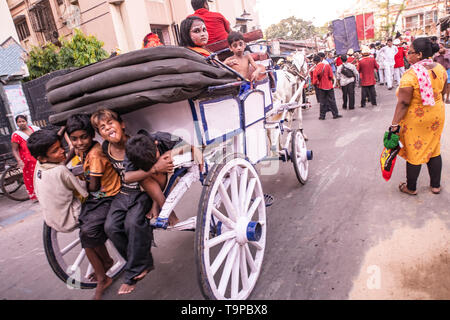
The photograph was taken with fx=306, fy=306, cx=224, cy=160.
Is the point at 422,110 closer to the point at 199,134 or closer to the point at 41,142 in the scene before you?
the point at 199,134

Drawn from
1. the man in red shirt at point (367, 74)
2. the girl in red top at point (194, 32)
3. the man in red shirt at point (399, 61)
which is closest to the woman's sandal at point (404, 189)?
the girl in red top at point (194, 32)

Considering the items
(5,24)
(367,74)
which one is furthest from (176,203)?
(367,74)

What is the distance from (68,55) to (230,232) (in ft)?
32.6

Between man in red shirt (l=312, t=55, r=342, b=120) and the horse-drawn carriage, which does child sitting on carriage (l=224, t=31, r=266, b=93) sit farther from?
man in red shirt (l=312, t=55, r=342, b=120)

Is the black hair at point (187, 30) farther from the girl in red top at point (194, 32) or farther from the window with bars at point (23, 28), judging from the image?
the window with bars at point (23, 28)

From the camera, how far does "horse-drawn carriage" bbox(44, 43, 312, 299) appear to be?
1907 mm

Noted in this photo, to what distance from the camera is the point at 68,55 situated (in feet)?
32.1

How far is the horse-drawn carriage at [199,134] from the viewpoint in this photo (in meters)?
1.91

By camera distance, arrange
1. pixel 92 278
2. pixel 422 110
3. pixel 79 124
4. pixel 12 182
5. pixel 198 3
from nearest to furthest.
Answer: pixel 79 124 → pixel 92 278 → pixel 422 110 → pixel 198 3 → pixel 12 182

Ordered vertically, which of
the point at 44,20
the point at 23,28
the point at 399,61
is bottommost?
the point at 399,61

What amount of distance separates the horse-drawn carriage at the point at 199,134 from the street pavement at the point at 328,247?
1.18 feet

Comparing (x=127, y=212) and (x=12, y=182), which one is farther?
(x=12, y=182)

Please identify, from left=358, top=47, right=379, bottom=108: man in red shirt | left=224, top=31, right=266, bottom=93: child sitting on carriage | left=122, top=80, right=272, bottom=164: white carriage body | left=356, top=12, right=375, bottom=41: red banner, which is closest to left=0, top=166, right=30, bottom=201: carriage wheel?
left=122, top=80, right=272, bottom=164: white carriage body
